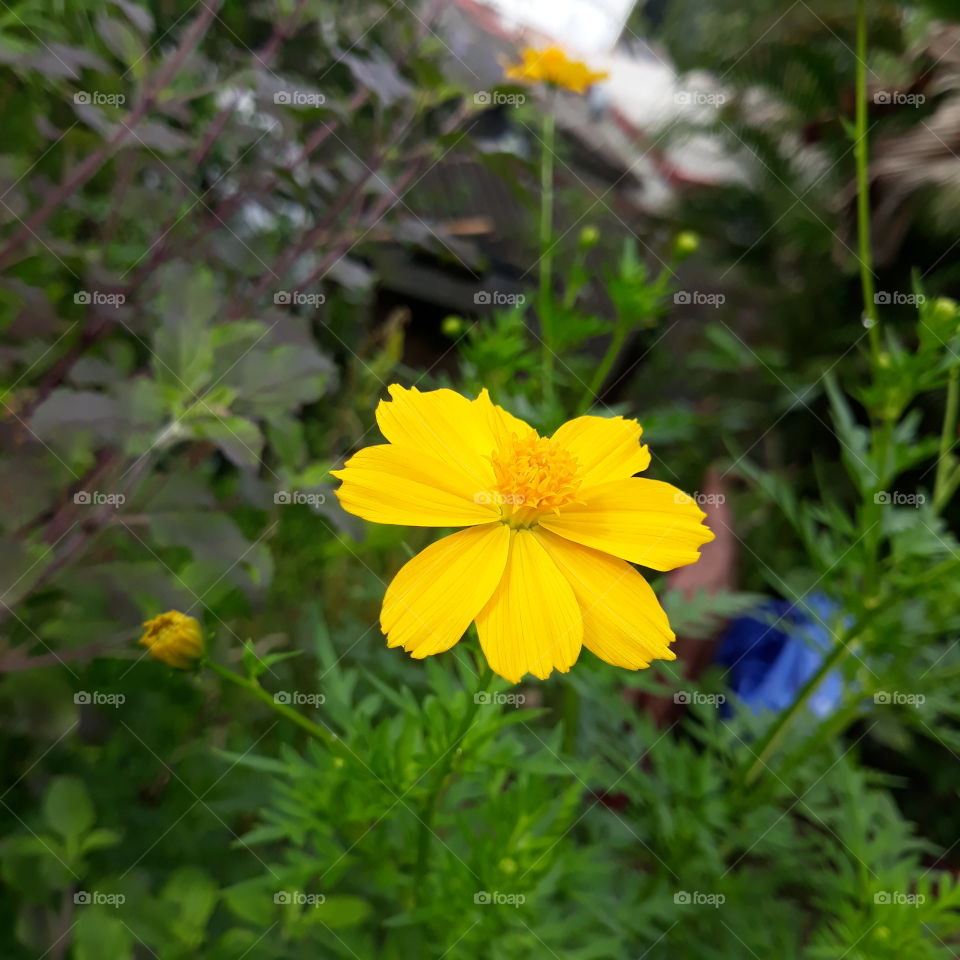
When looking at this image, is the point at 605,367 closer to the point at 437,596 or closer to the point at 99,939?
the point at 437,596

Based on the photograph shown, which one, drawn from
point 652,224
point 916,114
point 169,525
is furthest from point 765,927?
point 652,224

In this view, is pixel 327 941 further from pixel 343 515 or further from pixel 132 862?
pixel 343 515

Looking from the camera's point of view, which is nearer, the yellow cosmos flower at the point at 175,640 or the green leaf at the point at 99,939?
the yellow cosmos flower at the point at 175,640
